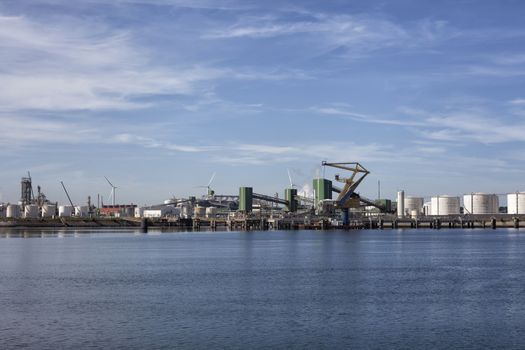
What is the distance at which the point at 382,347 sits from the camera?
30.9m

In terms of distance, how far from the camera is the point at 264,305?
42.2 m

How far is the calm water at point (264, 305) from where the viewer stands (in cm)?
3259

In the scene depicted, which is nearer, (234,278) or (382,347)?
(382,347)

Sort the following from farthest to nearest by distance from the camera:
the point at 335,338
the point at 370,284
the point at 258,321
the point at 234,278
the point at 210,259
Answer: the point at 210,259
the point at 234,278
the point at 370,284
the point at 258,321
the point at 335,338

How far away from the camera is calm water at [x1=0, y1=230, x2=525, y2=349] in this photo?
32.6 metres

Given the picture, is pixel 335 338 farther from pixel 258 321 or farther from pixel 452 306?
pixel 452 306

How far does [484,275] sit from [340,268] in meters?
13.3

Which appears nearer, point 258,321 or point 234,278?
point 258,321

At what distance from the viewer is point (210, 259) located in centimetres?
8100

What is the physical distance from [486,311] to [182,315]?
656 inches

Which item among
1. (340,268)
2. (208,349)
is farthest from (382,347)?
(340,268)

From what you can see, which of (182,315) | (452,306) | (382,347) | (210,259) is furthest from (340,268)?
(382,347)

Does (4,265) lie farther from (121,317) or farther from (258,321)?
(258,321)

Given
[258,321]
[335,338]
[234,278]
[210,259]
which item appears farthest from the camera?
[210,259]
